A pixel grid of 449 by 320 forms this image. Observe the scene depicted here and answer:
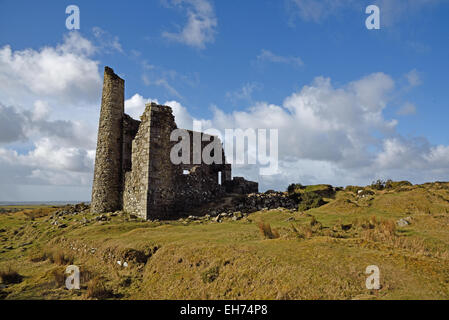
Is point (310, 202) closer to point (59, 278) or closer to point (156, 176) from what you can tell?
point (156, 176)

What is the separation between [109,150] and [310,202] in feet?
58.7

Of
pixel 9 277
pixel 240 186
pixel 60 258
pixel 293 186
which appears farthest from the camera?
pixel 293 186

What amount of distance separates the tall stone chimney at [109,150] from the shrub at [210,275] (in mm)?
15367

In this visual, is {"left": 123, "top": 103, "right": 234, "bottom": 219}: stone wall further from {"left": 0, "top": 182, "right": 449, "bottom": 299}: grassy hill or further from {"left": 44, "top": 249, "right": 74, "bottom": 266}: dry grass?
{"left": 44, "top": 249, "right": 74, "bottom": 266}: dry grass

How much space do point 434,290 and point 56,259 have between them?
43.7ft

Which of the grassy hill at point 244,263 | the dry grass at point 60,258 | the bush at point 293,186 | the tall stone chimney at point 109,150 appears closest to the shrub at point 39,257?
the grassy hill at point 244,263

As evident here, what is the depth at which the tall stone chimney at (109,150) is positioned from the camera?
798 inches

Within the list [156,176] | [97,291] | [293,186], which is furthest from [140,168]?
[293,186]

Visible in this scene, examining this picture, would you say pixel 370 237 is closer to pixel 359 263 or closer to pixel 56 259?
pixel 359 263

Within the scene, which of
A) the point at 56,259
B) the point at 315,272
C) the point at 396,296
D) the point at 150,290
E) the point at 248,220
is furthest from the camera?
the point at 248,220

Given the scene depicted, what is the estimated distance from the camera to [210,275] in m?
7.17
